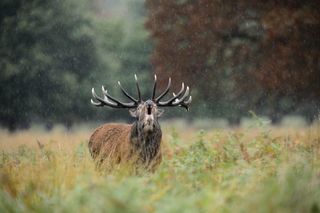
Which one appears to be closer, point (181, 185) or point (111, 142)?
point (181, 185)

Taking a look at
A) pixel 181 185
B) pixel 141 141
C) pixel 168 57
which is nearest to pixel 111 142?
pixel 141 141

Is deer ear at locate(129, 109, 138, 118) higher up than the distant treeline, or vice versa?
the distant treeline

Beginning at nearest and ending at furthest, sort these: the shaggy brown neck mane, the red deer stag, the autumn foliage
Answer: the red deer stag < the shaggy brown neck mane < the autumn foliage

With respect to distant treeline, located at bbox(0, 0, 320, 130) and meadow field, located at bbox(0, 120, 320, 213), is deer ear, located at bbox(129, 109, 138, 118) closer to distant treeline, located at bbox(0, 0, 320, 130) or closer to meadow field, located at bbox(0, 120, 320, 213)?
meadow field, located at bbox(0, 120, 320, 213)

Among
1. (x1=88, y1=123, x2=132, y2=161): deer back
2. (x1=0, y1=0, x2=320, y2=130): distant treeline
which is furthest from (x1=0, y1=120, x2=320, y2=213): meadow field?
(x1=0, y1=0, x2=320, y2=130): distant treeline

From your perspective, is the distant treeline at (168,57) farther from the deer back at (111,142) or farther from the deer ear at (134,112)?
the deer ear at (134,112)

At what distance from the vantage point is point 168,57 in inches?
1128

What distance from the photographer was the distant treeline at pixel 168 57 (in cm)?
2578

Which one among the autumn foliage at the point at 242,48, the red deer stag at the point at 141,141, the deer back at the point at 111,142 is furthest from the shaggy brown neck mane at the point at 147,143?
the autumn foliage at the point at 242,48

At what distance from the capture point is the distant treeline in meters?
→ 25.8

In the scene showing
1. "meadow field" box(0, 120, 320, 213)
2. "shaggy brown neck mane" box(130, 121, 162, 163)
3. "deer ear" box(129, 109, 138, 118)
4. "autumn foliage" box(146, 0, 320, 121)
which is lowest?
"meadow field" box(0, 120, 320, 213)

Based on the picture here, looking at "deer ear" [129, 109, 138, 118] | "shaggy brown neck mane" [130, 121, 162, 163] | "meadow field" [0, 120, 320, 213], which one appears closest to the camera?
"meadow field" [0, 120, 320, 213]

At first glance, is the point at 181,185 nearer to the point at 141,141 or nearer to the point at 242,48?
the point at 141,141

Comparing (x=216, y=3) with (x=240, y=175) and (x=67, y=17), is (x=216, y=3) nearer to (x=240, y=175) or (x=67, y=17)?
(x=67, y=17)
